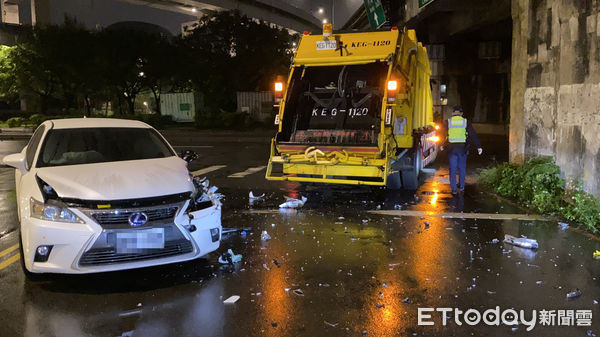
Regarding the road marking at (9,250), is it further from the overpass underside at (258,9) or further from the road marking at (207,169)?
the overpass underside at (258,9)

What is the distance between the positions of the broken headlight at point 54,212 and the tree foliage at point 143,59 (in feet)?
95.6

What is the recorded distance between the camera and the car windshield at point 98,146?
5.55m

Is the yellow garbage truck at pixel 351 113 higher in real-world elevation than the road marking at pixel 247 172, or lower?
higher

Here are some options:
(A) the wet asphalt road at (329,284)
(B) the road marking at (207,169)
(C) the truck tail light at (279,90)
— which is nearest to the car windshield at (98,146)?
(A) the wet asphalt road at (329,284)

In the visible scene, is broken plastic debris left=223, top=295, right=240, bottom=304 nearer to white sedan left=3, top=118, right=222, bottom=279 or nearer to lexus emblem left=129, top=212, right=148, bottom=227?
white sedan left=3, top=118, right=222, bottom=279

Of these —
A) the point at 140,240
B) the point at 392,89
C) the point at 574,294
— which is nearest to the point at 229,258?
the point at 140,240

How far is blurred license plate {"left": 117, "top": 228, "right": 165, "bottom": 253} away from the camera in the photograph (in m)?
4.41

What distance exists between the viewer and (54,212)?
4.42 m

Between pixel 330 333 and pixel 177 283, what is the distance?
1.79m

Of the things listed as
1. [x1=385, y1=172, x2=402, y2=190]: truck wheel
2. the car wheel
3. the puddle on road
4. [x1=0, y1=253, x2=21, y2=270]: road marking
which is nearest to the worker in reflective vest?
[x1=385, y1=172, x2=402, y2=190]: truck wheel

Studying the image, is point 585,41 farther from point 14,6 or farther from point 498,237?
point 14,6

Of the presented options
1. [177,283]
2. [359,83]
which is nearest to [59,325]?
[177,283]

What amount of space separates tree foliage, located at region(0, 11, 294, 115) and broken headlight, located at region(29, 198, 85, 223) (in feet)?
95.6

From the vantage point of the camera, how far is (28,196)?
4.72m
